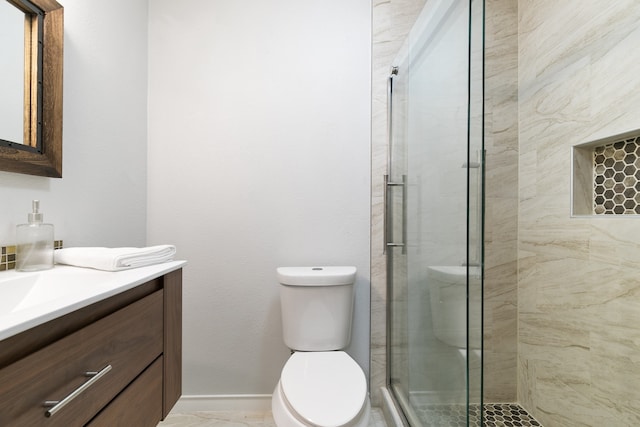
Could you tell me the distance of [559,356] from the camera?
1.52 metres

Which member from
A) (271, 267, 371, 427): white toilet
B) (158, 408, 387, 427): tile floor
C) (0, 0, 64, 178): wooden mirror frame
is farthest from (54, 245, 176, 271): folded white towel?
(158, 408, 387, 427): tile floor

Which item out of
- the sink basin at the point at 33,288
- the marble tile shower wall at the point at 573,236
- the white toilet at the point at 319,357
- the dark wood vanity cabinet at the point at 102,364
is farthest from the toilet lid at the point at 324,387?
the marble tile shower wall at the point at 573,236

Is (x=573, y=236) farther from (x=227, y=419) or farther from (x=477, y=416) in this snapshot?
(x=227, y=419)

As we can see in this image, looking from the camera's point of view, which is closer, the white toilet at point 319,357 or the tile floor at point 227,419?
the white toilet at point 319,357

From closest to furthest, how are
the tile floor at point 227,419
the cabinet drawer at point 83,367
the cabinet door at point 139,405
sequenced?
the cabinet drawer at point 83,367
the cabinet door at point 139,405
the tile floor at point 227,419

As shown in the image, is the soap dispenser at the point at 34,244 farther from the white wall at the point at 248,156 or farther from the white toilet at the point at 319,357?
the white toilet at the point at 319,357

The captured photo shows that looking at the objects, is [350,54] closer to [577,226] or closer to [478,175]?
[478,175]

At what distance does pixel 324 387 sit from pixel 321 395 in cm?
5

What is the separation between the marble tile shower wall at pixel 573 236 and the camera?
1222mm

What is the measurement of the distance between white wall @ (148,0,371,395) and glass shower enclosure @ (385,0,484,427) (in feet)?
1.20

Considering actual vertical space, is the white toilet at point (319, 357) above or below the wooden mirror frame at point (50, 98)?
below

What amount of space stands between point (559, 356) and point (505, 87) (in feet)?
4.59

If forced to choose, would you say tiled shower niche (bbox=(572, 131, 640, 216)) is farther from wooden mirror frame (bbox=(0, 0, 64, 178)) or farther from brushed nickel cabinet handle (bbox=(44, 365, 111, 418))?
wooden mirror frame (bbox=(0, 0, 64, 178))

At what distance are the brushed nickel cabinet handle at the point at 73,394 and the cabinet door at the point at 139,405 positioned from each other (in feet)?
0.28
